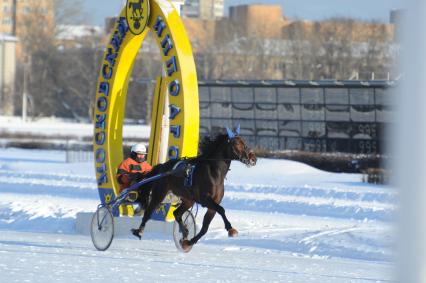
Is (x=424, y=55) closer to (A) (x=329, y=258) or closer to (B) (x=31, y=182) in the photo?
(A) (x=329, y=258)

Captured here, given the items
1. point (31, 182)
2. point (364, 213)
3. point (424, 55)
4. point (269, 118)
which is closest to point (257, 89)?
point (269, 118)

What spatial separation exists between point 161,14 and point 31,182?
12.2 m

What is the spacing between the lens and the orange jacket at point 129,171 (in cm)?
1248

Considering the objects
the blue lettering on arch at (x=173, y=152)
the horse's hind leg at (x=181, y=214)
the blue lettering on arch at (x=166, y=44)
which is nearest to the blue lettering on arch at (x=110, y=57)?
the blue lettering on arch at (x=166, y=44)

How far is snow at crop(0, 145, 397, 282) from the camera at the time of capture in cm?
990

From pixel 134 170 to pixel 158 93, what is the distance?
3.07 m

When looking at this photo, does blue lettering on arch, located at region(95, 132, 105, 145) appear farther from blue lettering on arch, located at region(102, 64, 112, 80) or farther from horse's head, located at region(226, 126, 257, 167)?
horse's head, located at region(226, 126, 257, 167)

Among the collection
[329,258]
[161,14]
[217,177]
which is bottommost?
[329,258]

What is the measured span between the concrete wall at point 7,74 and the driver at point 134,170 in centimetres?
7980

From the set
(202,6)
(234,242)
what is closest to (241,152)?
(234,242)

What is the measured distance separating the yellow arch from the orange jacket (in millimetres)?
1298

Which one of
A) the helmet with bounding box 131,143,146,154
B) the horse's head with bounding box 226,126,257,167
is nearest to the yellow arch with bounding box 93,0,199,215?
the helmet with bounding box 131,143,146,154

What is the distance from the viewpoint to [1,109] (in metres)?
91.3

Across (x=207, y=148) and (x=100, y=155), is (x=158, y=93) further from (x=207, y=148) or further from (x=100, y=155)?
(x=207, y=148)
